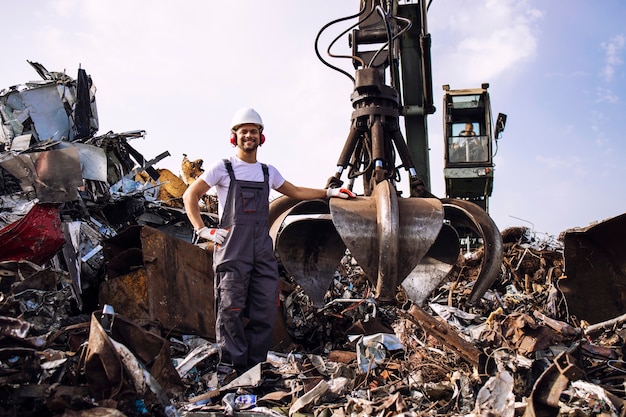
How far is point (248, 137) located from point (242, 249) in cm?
64

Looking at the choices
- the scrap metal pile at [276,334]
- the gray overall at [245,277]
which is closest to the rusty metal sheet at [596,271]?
the scrap metal pile at [276,334]

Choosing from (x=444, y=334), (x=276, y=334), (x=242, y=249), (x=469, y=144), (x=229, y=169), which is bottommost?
(x=276, y=334)

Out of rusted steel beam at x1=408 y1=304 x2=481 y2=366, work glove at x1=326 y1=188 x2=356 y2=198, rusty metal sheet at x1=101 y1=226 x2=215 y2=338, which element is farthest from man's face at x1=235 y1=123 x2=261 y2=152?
rusted steel beam at x1=408 y1=304 x2=481 y2=366

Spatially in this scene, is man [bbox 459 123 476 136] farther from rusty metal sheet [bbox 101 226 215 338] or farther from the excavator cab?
rusty metal sheet [bbox 101 226 215 338]

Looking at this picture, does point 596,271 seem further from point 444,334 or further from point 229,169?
point 229,169

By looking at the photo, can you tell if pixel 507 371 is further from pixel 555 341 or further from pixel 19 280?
pixel 19 280

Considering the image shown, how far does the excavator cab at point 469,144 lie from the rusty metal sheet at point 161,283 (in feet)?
23.5

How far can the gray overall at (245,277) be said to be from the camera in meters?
3.39

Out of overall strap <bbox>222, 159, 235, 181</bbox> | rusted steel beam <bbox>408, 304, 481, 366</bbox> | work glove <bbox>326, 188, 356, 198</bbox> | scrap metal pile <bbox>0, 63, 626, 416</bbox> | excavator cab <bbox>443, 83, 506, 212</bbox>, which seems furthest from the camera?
excavator cab <bbox>443, 83, 506, 212</bbox>

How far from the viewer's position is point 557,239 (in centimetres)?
671

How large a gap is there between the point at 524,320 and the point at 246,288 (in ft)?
4.84

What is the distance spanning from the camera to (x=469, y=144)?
10953 mm

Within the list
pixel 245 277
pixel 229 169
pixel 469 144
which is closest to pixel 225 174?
pixel 229 169

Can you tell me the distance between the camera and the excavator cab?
1078 centimetres
